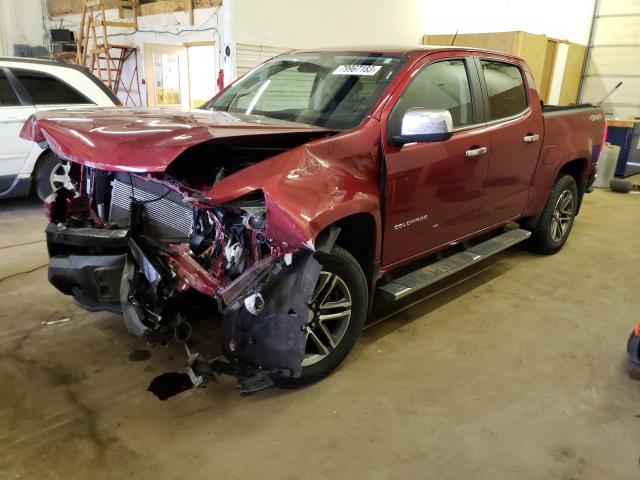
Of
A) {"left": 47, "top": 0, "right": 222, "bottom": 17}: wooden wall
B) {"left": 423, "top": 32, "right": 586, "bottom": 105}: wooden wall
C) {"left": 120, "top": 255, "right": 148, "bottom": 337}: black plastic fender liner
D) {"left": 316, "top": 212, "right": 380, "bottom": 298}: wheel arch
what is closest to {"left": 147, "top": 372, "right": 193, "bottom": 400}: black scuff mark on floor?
{"left": 120, "top": 255, "right": 148, "bottom": 337}: black plastic fender liner

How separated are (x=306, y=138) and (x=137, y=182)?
A: 0.96 metres

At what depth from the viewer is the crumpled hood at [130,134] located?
2025 mm

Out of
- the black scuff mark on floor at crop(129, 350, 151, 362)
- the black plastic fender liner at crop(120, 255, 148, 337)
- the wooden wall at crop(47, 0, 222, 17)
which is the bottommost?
the black scuff mark on floor at crop(129, 350, 151, 362)

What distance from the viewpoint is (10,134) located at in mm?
5262

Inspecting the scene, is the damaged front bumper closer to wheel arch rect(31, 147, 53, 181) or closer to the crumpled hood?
the crumpled hood

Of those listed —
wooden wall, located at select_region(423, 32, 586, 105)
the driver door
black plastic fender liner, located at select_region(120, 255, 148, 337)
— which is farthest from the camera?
wooden wall, located at select_region(423, 32, 586, 105)

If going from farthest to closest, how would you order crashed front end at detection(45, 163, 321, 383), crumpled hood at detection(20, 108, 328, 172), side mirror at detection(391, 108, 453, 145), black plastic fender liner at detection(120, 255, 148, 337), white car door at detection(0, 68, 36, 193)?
white car door at detection(0, 68, 36, 193)
side mirror at detection(391, 108, 453, 145)
black plastic fender liner at detection(120, 255, 148, 337)
crashed front end at detection(45, 163, 321, 383)
crumpled hood at detection(20, 108, 328, 172)

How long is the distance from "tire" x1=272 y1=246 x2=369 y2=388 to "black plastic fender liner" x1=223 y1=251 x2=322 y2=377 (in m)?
0.14

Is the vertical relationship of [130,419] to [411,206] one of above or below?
below

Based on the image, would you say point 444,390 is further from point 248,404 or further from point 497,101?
point 497,101

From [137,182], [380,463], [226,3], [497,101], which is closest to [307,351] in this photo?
[380,463]

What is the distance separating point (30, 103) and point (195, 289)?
4.37 m

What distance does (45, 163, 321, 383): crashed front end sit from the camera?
226 centimetres

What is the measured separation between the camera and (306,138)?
7.94 feet
